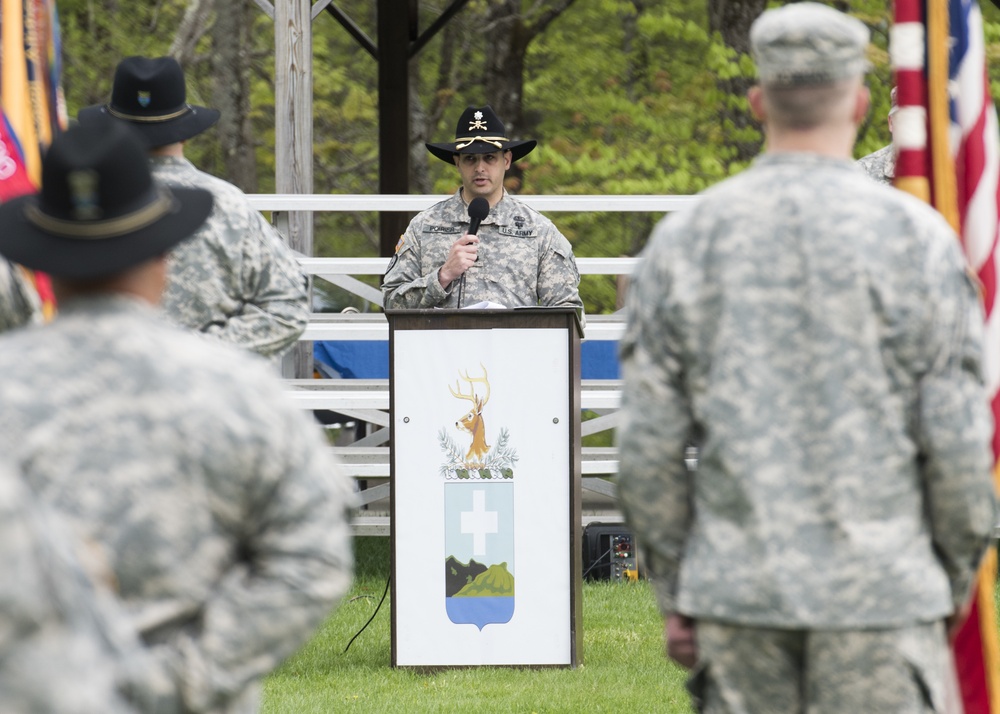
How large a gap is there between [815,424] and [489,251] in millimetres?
4468

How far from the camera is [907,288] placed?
9.02 ft

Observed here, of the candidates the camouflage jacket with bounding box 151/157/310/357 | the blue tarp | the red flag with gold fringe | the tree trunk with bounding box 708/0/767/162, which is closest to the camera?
the camouflage jacket with bounding box 151/157/310/357

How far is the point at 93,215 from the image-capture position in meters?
2.38

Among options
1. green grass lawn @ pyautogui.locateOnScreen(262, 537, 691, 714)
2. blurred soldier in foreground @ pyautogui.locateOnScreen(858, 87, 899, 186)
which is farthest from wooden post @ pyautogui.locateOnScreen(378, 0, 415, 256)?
blurred soldier in foreground @ pyautogui.locateOnScreen(858, 87, 899, 186)

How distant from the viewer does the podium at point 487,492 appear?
21.1 ft

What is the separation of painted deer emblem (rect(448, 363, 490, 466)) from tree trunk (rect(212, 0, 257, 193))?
44.8 ft

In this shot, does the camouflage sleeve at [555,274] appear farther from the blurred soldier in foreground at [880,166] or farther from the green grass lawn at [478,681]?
the green grass lawn at [478,681]

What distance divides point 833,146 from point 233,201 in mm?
2183

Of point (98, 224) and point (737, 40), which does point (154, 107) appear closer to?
point (98, 224)

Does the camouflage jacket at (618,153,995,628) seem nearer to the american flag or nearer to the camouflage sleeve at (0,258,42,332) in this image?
the american flag

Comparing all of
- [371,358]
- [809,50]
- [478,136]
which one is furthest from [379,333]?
[809,50]

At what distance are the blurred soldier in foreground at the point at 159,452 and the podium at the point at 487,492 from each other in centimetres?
405

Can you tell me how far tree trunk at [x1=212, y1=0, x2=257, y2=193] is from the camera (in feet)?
65.0

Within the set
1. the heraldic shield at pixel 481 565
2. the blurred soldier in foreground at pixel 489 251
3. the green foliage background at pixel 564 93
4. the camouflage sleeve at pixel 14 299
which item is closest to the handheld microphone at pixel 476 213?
the blurred soldier in foreground at pixel 489 251
